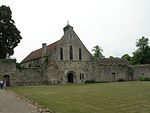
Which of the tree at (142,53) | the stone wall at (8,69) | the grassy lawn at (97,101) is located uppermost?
the tree at (142,53)

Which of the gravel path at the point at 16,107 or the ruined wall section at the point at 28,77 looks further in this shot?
the ruined wall section at the point at 28,77

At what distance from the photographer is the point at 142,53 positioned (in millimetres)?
82188

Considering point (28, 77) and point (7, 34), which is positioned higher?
point (7, 34)

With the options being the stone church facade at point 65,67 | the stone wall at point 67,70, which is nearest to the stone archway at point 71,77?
the stone church facade at point 65,67

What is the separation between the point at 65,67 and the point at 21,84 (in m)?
8.36

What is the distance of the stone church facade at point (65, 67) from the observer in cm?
4797

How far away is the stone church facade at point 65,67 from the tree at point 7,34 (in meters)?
4.78

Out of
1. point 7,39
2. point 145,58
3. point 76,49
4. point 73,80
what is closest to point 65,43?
point 76,49

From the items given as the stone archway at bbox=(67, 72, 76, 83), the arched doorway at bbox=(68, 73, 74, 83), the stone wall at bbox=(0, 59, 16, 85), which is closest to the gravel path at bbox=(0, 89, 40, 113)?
the stone wall at bbox=(0, 59, 16, 85)

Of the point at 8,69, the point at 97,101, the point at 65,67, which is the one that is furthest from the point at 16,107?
the point at 65,67

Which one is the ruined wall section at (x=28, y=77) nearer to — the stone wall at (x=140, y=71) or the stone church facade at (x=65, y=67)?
the stone church facade at (x=65, y=67)

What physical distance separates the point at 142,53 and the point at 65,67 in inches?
1463

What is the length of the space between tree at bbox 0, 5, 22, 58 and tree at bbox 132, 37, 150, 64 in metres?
39.8

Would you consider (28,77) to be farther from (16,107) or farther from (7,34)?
(16,107)
